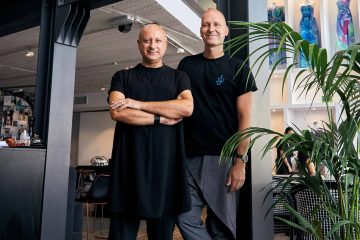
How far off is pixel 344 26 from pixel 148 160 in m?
7.83

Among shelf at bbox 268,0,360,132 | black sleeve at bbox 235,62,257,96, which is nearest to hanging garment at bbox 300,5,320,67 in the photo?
shelf at bbox 268,0,360,132

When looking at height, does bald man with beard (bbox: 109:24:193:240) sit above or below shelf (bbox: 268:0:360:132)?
below

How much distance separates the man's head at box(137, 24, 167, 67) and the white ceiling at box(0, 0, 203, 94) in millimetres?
3221

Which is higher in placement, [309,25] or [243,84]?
[309,25]

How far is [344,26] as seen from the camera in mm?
8047

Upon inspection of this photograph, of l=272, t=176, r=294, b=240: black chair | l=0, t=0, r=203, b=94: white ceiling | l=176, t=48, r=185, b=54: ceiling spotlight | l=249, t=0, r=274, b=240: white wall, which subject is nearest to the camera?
l=272, t=176, r=294, b=240: black chair

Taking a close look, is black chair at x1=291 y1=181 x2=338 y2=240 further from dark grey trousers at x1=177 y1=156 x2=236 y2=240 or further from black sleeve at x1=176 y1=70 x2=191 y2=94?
black sleeve at x1=176 y1=70 x2=191 y2=94

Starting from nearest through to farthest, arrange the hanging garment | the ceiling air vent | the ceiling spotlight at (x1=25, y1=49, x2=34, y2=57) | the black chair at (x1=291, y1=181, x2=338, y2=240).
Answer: the black chair at (x1=291, y1=181, x2=338, y2=240) < the ceiling spotlight at (x1=25, y1=49, x2=34, y2=57) < the hanging garment < the ceiling air vent

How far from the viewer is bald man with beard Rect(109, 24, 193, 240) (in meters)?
1.58

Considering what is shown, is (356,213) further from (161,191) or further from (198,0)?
(198,0)

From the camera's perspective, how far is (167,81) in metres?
1.71

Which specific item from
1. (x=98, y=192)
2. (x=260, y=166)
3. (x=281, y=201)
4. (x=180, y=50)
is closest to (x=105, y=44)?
(x=180, y=50)

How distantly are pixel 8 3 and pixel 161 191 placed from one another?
12.1ft

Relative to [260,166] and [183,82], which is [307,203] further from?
[183,82]
